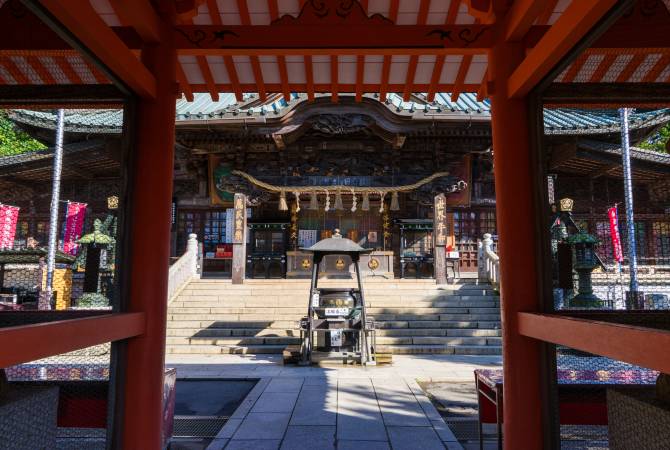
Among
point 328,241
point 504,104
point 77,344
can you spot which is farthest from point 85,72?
point 328,241

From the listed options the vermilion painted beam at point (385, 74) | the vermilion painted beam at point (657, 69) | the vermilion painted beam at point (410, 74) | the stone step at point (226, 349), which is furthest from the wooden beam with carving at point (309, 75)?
the stone step at point (226, 349)

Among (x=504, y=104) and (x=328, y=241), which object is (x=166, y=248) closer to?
(x=504, y=104)

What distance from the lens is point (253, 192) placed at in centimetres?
1462

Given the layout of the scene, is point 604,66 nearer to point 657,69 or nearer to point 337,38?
point 657,69

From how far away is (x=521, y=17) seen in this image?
107 inches

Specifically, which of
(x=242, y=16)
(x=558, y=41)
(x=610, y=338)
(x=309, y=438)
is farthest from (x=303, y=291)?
(x=610, y=338)

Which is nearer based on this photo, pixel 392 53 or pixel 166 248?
pixel 166 248

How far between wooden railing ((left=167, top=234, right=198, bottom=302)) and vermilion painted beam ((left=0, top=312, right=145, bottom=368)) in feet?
31.5

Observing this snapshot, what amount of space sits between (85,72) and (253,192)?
1195 centimetres

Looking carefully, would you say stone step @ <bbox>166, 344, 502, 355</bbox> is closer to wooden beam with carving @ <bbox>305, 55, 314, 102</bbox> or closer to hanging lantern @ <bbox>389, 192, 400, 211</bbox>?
hanging lantern @ <bbox>389, 192, 400, 211</bbox>

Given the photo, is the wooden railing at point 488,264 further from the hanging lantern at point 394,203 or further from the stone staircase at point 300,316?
the hanging lantern at point 394,203

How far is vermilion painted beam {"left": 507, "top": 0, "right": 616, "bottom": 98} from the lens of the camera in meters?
1.97

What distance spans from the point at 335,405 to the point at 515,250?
3336 millimetres

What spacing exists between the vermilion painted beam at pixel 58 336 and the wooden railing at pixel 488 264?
11.3m
